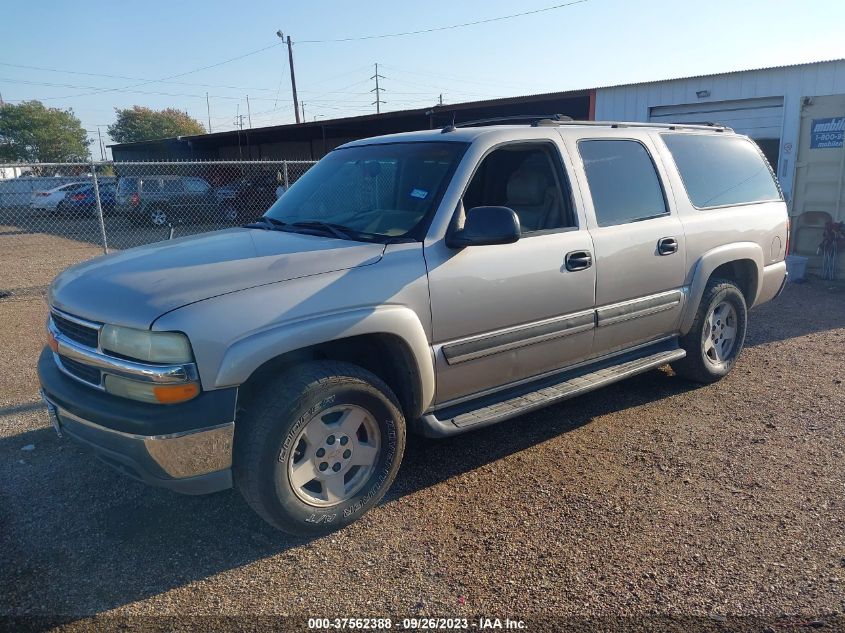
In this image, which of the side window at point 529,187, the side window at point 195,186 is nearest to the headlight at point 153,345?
the side window at point 529,187

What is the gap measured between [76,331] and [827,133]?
10709 millimetres

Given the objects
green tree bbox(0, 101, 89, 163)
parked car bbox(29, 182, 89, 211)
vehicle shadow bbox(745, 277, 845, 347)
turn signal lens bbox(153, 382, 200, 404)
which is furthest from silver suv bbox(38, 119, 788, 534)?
green tree bbox(0, 101, 89, 163)

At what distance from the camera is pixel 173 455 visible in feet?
9.19

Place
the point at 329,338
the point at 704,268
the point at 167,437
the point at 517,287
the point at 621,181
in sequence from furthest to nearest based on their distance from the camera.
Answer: the point at 704,268
the point at 621,181
the point at 517,287
the point at 329,338
the point at 167,437

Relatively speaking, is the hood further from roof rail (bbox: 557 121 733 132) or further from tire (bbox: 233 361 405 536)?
roof rail (bbox: 557 121 733 132)

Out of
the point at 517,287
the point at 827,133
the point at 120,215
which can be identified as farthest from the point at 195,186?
the point at 517,287

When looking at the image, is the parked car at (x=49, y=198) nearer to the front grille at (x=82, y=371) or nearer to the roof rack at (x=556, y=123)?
the roof rack at (x=556, y=123)

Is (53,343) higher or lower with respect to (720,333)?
higher

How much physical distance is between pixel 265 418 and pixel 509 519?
4.49 ft

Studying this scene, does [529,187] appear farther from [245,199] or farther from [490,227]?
[245,199]

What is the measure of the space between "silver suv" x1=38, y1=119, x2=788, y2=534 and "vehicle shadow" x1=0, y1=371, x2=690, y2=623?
1.31 feet

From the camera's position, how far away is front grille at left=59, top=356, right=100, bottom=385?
3079 mm

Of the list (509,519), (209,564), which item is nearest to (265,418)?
(209,564)

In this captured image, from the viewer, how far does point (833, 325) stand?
24.1 ft
